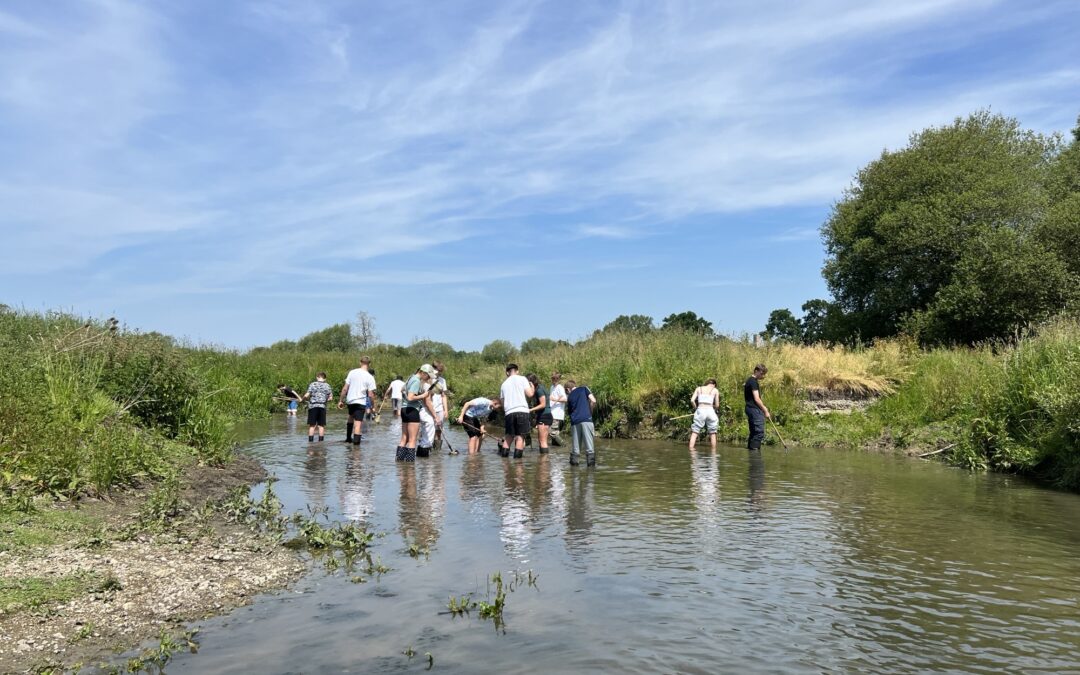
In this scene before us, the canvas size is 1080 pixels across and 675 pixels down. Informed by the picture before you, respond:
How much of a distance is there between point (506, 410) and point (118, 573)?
1083 cm

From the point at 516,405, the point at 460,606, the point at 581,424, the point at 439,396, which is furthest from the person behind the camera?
the point at 439,396

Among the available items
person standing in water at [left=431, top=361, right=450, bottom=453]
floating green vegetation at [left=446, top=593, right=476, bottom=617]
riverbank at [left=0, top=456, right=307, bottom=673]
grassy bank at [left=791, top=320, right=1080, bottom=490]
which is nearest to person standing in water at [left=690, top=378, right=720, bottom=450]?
grassy bank at [left=791, top=320, right=1080, bottom=490]

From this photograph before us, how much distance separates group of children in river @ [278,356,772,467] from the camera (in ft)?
55.5

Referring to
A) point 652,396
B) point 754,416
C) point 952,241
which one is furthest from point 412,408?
point 952,241

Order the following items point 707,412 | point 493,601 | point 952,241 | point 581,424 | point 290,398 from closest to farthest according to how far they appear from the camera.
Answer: point 493,601 < point 581,424 < point 707,412 < point 952,241 < point 290,398

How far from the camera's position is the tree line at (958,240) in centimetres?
2955

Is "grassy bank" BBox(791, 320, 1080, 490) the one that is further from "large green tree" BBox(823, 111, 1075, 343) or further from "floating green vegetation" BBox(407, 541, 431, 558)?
"floating green vegetation" BBox(407, 541, 431, 558)

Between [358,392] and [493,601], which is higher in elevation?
[358,392]

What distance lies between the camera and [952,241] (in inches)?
1286

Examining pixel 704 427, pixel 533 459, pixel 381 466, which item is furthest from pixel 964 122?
pixel 381 466

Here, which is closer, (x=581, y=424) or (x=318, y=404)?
(x=581, y=424)

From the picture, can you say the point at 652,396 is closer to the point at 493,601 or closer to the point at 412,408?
the point at 412,408

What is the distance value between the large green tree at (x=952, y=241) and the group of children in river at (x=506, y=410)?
13.7 metres

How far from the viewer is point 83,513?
9398mm
